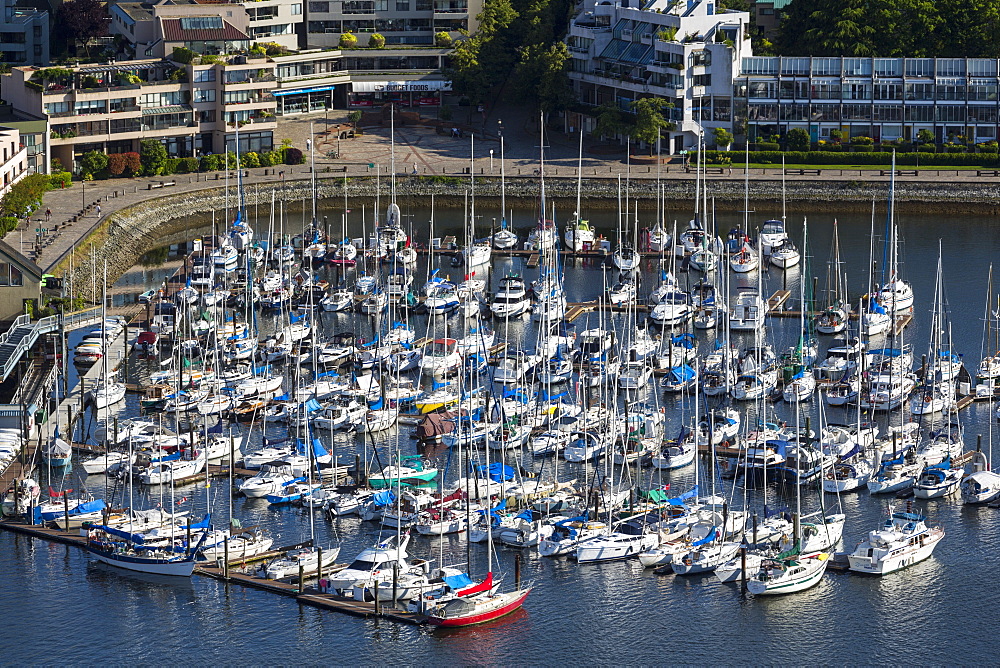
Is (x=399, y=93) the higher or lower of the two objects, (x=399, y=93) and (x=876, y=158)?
the higher

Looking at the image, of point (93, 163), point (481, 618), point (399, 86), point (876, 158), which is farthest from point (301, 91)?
point (481, 618)

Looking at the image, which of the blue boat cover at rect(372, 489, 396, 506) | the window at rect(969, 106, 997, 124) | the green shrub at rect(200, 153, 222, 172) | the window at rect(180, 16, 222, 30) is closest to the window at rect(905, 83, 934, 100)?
the window at rect(969, 106, 997, 124)

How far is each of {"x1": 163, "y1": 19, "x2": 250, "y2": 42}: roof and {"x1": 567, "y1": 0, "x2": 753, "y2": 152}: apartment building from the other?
26.0 metres

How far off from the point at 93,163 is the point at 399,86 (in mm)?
28902

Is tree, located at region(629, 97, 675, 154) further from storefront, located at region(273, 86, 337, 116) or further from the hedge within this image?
storefront, located at region(273, 86, 337, 116)

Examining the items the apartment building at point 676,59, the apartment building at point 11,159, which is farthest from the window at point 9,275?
the apartment building at point 676,59

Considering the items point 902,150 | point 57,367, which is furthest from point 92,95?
point 902,150

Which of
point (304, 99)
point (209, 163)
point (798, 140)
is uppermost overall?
point (304, 99)

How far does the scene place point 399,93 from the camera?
157875mm

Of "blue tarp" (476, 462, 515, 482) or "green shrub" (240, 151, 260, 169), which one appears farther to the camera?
"green shrub" (240, 151, 260, 169)

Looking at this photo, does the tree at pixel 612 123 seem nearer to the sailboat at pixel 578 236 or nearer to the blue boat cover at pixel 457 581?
the sailboat at pixel 578 236

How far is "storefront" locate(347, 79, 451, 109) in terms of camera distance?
15625 cm

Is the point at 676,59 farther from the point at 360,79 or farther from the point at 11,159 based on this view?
the point at 11,159

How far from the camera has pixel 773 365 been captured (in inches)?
3875
